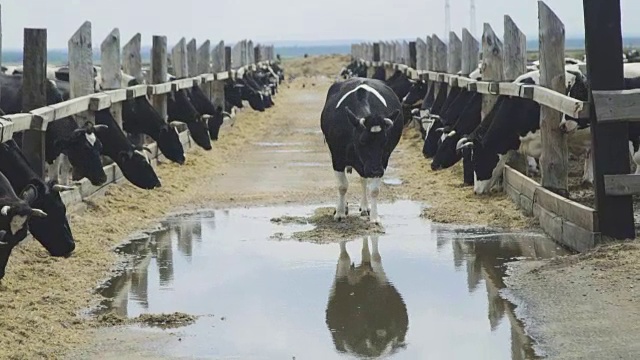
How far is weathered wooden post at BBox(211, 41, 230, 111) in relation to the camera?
86.6ft

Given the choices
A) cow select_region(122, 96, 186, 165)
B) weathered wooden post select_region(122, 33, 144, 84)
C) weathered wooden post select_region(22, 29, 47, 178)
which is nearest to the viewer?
weathered wooden post select_region(22, 29, 47, 178)

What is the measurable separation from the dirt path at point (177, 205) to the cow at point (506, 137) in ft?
1.22

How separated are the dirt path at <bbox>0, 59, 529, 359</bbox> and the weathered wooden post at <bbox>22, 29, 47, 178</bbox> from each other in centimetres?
81

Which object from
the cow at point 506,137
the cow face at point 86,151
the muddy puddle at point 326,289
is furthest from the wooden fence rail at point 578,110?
the cow face at point 86,151

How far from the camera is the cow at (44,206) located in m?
9.64

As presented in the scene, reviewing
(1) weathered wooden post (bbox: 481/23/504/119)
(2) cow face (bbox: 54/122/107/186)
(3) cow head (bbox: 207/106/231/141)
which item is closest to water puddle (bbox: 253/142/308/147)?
(3) cow head (bbox: 207/106/231/141)

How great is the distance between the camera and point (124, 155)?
1396 centimetres

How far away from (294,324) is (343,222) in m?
4.27

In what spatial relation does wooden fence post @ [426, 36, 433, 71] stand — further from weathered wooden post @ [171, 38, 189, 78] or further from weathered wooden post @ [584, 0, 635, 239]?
weathered wooden post @ [584, 0, 635, 239]

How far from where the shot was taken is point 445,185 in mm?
14727

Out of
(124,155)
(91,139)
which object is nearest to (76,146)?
(91,139)

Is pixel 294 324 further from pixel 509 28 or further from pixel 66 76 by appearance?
pixel 66 76

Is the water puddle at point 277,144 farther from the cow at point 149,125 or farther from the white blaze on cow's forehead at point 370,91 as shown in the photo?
the white blaze on cow's forehead at point 370,91

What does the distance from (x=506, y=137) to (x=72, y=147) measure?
5031 mm
